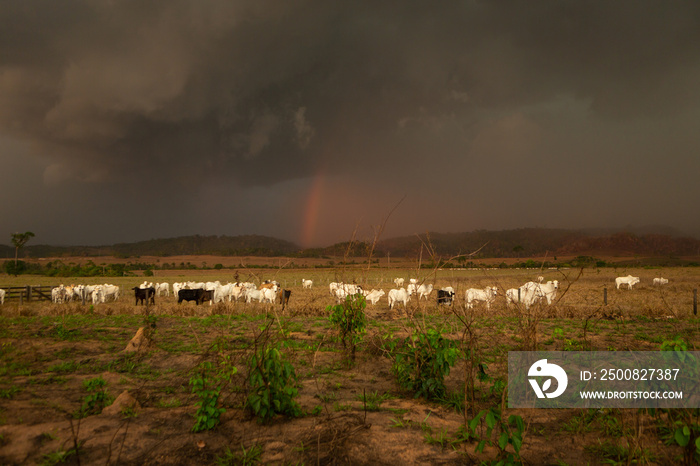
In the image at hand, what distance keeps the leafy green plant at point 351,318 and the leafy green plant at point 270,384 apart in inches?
129

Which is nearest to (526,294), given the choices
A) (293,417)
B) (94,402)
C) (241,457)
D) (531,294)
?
(531,294)

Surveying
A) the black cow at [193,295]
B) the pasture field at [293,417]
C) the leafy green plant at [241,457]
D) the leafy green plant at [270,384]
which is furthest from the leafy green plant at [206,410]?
the black cow at [193,295]

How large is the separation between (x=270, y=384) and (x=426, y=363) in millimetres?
2770

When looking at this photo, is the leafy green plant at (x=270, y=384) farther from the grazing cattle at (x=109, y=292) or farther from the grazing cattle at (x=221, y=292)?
the grazing cattle at (x=109, y=292)

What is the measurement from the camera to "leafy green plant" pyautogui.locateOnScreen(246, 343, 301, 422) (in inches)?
189

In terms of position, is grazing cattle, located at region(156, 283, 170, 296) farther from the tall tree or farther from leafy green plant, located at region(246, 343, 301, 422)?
the tall tree

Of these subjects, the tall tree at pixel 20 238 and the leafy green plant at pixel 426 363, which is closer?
the leafy green plant at pixel 426 363

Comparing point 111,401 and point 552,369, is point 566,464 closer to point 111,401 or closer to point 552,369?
point 552,369

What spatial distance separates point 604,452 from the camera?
431cm

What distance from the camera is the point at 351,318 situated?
27.4 feet

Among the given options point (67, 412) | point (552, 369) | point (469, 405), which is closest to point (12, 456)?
point (67, 412)

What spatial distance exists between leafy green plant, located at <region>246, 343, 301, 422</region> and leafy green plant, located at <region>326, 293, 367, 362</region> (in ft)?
10.8

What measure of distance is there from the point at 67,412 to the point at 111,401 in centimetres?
54

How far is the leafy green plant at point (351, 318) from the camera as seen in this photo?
324 inches
